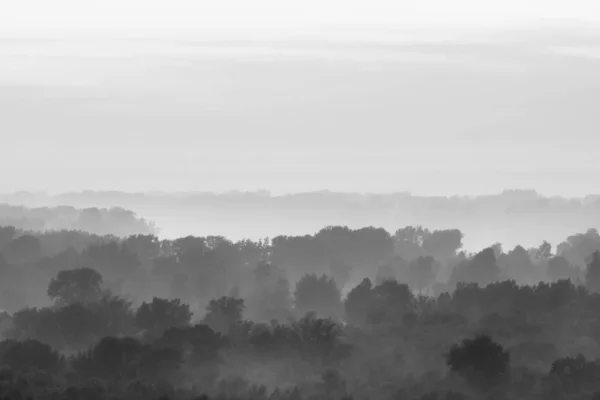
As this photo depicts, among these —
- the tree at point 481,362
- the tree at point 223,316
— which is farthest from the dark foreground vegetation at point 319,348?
the tree at point 223,316

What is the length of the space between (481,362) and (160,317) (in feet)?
158

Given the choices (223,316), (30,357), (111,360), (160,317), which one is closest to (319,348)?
(223,316)

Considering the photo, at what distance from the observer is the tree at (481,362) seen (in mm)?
131250

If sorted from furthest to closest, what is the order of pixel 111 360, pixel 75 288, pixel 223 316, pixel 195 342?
1. pixel 75 288
2. pixel 223 316
3. pixel 195 342
4. pixel 111 360

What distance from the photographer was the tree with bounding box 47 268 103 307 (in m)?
179

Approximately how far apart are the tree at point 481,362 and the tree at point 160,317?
38664 mm

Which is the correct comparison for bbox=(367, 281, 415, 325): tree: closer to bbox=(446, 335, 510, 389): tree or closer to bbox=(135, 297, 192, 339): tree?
bbox=(135, 297, 192, 339): tree

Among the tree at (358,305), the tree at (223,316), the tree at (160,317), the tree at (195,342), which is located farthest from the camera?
the tree at (358,305)

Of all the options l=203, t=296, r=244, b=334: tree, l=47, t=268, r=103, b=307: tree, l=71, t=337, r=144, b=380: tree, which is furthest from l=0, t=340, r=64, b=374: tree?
l=47, t=268, r=103, b=307: tree

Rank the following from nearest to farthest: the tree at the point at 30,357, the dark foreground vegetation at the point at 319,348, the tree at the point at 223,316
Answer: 1. the dark foreground vegetation at the point at 319,348
2. the tree at the point at 30,357
3. the tree at the point at 223,316

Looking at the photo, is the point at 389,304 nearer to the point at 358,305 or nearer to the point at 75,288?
the point at 358,305

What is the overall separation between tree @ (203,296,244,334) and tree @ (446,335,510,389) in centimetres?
3349

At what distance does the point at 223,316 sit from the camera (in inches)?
6575

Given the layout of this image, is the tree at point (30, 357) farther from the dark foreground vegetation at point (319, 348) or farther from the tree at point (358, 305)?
the tree at point (358, 305)
